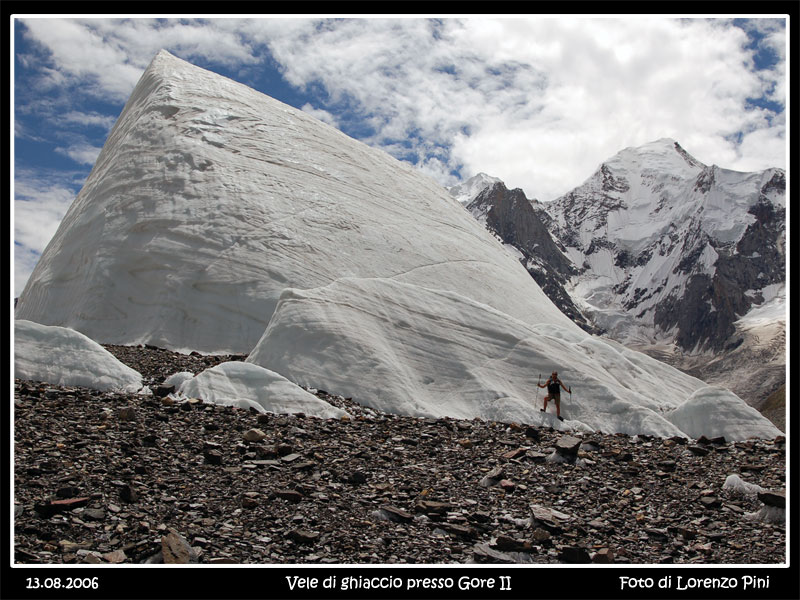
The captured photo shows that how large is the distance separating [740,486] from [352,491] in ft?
18.0

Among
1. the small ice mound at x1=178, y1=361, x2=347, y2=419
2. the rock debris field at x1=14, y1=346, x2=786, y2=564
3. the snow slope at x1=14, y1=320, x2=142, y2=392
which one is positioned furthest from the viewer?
the snow slope at x1=14, y1=320, x2=142, y2=392

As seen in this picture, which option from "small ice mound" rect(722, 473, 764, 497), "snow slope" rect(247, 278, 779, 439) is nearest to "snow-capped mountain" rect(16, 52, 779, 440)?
"snow slope" rect(247, 278, 779, 439)

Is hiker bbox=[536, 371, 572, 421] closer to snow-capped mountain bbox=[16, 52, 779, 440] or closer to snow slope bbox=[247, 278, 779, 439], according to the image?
snow slope bbox=[247, 278, 779, 439]

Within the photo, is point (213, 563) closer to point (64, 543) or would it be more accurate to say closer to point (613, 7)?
point (64, 543)

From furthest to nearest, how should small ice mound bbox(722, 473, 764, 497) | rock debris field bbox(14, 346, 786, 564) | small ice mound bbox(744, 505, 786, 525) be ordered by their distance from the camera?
small ice mound bbox(722, 473, 764, 497) → small ice mound bbox(744, 505, 786, 525) → rock debris field bbox(14, 346, 786, 564)

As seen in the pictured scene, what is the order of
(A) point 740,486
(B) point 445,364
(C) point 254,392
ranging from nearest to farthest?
(A) point 740,486 → (C) point 254,392 → (B) point 445,364

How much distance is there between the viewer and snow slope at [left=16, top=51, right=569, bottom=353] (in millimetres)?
20469

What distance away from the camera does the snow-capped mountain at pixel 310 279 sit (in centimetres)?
1520

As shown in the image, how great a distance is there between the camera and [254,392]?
1327cm

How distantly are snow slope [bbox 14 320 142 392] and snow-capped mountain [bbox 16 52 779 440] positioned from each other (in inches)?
67.8

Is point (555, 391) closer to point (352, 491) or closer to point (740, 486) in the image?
point (740, 486)

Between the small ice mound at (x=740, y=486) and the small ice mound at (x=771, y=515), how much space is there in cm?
71

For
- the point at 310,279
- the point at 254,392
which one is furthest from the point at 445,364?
the point at 310,279

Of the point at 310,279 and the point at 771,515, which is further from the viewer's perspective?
the point at 310,279
